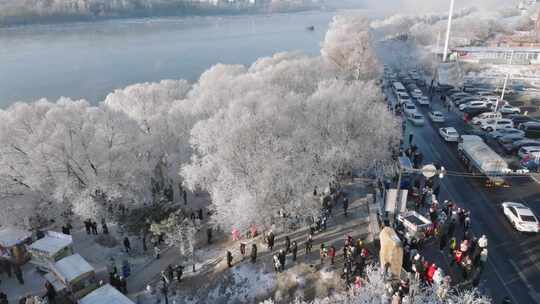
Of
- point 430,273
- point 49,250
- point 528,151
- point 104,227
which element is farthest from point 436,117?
point 49,250

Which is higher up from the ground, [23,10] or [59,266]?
[23,10]

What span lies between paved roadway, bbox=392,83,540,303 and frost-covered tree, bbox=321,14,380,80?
20527mm

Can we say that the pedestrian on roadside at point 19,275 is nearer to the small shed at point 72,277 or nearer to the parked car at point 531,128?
the small shed at point 72,277

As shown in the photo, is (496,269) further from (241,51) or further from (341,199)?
(241,51)

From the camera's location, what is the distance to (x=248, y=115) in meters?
22.3

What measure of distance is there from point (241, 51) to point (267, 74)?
4317cm

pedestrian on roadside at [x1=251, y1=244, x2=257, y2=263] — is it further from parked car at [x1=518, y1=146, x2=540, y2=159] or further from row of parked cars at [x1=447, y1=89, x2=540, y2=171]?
parked car at [x1=518, y1=146, x2=540, y2=159]

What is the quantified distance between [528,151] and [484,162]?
18.3ft

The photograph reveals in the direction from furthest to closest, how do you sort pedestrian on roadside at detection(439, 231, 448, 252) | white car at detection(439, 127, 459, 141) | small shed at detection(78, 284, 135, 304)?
white car at detection(439, 127, 459, 141), pedestrian on roadside at detection(439, 231, 448, 252), small shed at detection(78, 284, 135, 304)

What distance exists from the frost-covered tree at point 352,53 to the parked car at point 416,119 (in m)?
12.6

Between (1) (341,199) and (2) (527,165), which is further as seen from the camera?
(2) (527,165)

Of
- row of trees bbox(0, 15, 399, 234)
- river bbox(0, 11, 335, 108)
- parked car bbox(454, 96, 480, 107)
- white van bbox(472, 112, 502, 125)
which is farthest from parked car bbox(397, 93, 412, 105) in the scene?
river bbox(0, 11, 335, 108)

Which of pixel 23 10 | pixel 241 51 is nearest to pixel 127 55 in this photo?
pixel 241 51

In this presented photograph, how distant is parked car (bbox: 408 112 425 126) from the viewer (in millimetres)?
32628
